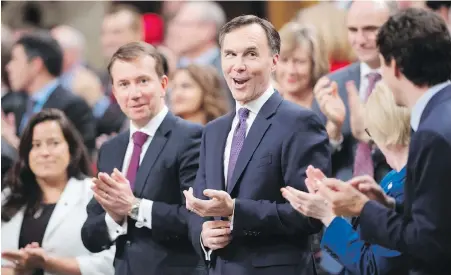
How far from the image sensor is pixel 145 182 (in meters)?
4.47

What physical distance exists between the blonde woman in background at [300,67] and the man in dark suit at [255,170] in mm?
1504

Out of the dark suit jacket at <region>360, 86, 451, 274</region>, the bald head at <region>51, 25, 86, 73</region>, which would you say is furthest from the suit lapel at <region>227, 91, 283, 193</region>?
the bald head at <region>51, 25, 86, 73</region>

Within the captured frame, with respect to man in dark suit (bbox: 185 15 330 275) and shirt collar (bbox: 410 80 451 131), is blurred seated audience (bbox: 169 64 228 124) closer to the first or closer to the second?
man in dark suit (bbox: 185 15 330 275)

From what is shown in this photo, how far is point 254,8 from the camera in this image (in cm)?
982

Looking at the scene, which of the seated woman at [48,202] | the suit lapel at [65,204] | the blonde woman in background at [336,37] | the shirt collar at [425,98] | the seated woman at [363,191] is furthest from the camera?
the blonde woman in background at [336,37]

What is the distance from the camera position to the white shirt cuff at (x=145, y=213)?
4355mm

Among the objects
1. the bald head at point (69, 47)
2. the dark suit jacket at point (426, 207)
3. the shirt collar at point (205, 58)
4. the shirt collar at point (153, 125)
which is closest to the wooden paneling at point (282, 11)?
the shirt collar at point (205, 58)

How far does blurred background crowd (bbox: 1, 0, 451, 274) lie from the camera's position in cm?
537

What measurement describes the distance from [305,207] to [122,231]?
3.72ft

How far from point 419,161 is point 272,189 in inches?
29.6

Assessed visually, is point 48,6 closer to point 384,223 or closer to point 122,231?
point 122,231

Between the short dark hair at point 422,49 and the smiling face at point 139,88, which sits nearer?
the short dark hair at point 422,49

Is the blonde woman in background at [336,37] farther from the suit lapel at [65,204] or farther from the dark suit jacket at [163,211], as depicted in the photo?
the dark suit jacket at [163,211]

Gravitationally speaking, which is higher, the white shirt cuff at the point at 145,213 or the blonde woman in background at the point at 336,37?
the blonde woman in background at the point at 336,37
